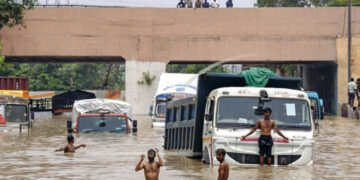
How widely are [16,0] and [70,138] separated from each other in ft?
86.0

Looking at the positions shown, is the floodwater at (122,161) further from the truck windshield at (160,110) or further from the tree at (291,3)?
the tree at (291,3)

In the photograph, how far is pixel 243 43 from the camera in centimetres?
5075

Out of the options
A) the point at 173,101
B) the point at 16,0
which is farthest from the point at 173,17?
the point at 173,101

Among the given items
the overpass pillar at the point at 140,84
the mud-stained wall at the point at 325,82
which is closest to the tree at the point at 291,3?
the mud-stained wall at the point at 325,82

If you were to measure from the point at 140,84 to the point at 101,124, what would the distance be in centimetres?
2482

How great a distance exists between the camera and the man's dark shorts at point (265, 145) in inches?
660

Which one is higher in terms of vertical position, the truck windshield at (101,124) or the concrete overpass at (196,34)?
the concrete overpass at (196,34)

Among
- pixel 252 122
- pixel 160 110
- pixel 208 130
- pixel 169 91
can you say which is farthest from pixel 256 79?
pixel 169 91

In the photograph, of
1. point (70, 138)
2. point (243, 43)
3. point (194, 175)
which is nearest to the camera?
point (194, 175)

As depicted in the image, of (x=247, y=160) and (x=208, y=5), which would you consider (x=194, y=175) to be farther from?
(x=208, y=5)

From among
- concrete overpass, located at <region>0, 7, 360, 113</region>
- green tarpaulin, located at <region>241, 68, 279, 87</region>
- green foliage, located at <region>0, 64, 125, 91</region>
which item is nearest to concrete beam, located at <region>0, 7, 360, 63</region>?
concrete overpass, located at <region>0, 7, 360, 113</region>

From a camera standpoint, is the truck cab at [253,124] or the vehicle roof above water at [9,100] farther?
the vehicle roof above water at [9,100]

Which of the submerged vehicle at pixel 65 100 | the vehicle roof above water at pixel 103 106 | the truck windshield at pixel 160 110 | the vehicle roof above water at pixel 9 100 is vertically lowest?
the submerged vehicle at pixel 65 100

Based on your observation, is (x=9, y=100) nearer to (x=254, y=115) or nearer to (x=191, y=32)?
(x=254, y=115)
